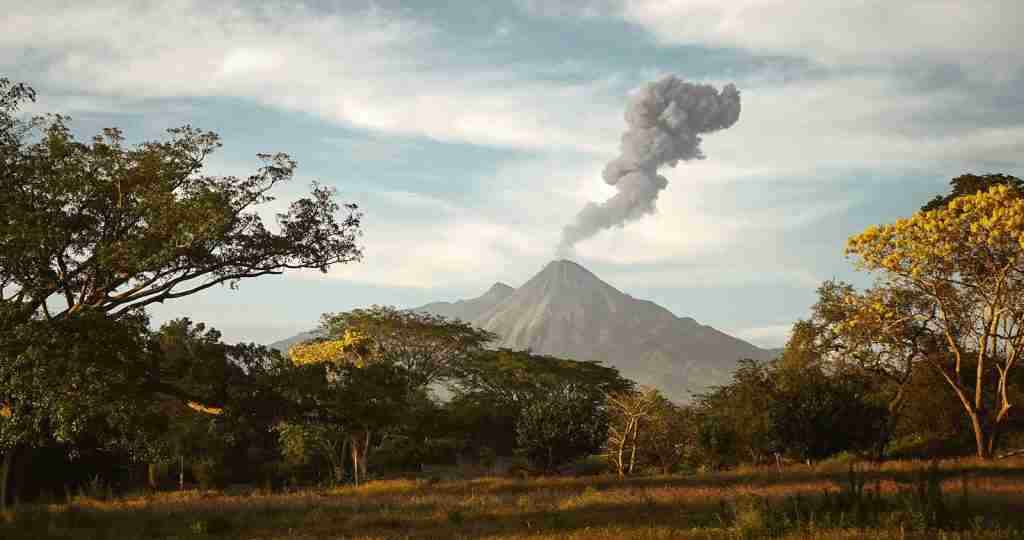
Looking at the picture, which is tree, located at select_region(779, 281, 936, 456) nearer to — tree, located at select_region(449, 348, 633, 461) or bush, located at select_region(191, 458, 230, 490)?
tree, located at select_region(449, 348, 633, 461)

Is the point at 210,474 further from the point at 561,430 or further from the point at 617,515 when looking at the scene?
the point at 617,515

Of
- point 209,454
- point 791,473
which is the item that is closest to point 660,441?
point 791,473

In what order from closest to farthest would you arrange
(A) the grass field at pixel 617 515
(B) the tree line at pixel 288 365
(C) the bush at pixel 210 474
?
(A) the grass field at pixel 617 515 → (B) the tree line at pixel 288 365 → (C) the bush at pixel 210 474

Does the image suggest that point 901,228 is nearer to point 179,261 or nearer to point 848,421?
point 848,421

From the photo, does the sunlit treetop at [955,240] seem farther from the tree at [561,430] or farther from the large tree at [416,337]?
the large tree at [416,337]

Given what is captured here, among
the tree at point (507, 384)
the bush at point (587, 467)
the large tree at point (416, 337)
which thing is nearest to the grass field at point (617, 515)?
the bush at point (587, 467)

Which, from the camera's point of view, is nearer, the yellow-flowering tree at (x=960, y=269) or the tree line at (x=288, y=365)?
the tree line at (x=288, y=365)

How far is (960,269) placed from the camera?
29609 mm

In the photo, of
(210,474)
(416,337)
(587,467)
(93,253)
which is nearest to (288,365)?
(93,253)

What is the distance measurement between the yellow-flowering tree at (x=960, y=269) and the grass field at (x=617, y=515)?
7.10 meters

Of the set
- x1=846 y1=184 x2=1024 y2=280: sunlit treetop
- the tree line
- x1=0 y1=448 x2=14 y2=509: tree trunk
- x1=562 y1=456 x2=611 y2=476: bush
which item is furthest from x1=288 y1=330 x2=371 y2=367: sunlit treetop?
x1=846 y1=184 x2=1024 y2=280: sunlit treetop

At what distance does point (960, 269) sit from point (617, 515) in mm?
19822

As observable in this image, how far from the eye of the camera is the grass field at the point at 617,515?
12864 millimetres

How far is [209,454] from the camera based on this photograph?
39.3 metres
